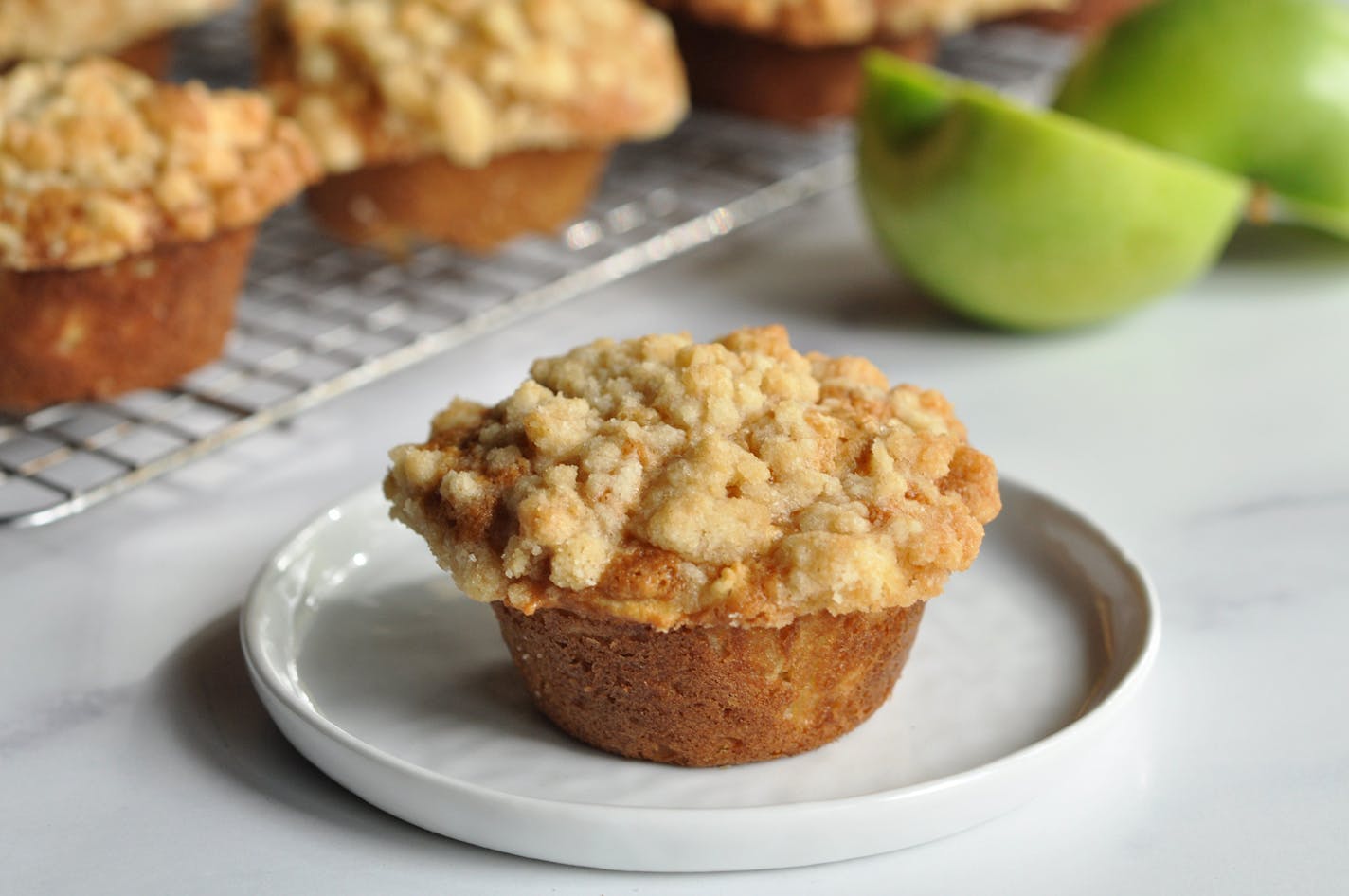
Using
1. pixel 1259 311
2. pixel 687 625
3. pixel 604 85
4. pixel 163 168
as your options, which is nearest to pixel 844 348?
pixel 604 85

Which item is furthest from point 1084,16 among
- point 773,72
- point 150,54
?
point 150,54

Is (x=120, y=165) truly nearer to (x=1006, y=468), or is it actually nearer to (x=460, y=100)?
(x=460, y=100)

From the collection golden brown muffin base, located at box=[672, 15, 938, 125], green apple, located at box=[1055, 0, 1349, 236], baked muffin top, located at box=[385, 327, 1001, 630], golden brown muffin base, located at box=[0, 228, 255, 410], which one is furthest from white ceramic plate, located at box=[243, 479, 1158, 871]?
golden brown muffin base, located at box=[672, 15, 938, 125]

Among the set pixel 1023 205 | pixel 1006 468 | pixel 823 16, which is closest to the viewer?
pixel 1006 468

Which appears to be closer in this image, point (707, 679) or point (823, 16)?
point (707, 679)

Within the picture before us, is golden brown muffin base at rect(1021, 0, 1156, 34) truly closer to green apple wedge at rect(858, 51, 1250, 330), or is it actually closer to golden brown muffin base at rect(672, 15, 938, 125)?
golden brown muffin base at rect(672, 15, 938, 125)

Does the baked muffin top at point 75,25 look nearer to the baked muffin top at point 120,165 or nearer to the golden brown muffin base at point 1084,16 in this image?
the baked muffin top at point 120,165
